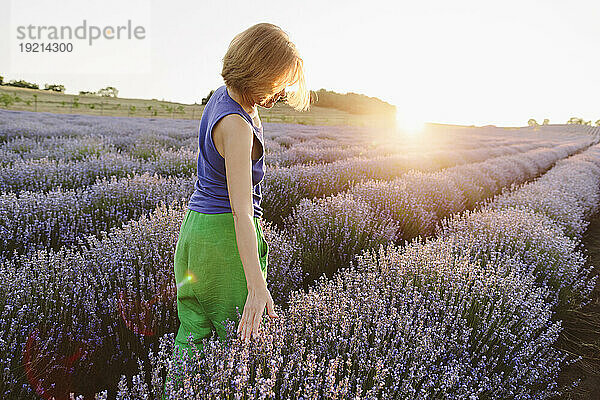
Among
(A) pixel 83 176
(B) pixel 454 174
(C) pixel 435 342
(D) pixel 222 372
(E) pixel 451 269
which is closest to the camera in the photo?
(D) pixel 222 372

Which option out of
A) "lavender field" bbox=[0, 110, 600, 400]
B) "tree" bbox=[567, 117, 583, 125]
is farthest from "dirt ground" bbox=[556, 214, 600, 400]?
"tree" bbox=[567, 117, 583, 125]

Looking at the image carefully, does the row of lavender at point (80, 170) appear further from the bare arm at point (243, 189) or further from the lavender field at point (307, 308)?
the bare arm at point (243, 189)

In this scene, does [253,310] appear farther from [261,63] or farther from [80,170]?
[80,170]

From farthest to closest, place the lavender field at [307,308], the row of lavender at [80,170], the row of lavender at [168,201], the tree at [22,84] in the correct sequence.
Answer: the tree at [22,84], the row of lavender at [80,170], the row of lavender at [168,201], the lavender field at [307,308]

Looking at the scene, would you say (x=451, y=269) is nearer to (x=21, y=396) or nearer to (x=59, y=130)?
(x=21, y=396)

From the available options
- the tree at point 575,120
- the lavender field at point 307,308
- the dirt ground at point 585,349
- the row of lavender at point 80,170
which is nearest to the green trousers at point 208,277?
the lavender field at point 307,308

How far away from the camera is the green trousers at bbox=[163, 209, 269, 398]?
1.34m

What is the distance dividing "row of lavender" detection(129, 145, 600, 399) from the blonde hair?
878 millimetres

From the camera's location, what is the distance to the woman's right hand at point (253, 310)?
1.19m

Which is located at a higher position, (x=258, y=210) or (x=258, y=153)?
(x=258, y=153)

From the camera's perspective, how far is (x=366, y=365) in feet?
4.35

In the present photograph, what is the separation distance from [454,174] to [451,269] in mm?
4020

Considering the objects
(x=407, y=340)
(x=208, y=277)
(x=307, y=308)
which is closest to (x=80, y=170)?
(x=208, y=277)

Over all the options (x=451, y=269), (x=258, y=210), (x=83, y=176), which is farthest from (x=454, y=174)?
(x=83, y=176)
